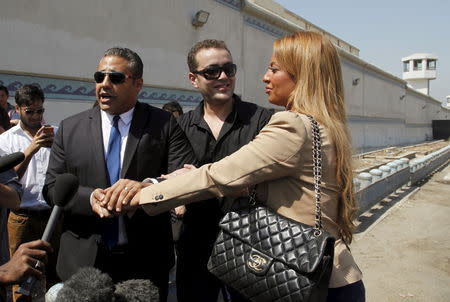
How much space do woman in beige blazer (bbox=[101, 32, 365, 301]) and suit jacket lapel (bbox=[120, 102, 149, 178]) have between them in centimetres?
43

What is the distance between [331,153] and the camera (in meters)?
1.53

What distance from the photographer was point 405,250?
5.41 m

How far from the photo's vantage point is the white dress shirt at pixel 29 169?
11.1 feet

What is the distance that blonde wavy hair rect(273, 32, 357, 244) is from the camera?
1.55 metres

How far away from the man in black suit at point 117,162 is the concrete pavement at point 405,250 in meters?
2.85

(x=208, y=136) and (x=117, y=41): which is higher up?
(x=117, y=41)

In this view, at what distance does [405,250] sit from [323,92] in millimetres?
4652

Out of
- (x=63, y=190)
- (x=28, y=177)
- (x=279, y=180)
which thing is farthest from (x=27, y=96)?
(x=279, y=180)

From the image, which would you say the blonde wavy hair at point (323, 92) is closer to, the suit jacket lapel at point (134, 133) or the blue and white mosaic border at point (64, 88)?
the suit jacket lapel at point (134, 133)

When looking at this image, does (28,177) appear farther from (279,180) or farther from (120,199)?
(279,180)

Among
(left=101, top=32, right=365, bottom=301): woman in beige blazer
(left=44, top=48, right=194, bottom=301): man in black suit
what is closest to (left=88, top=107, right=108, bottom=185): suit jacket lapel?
(left=44, top=48, right=194, bottom=301): man in black suit

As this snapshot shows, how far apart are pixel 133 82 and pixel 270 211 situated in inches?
42.4

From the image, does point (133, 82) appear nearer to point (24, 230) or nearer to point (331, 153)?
point (331, 153)

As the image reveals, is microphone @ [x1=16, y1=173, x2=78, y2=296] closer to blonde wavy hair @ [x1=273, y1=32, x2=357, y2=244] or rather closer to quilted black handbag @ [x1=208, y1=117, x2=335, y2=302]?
quilted black handbag @ [x1=208, y1=117, x2=335, y2=302]
